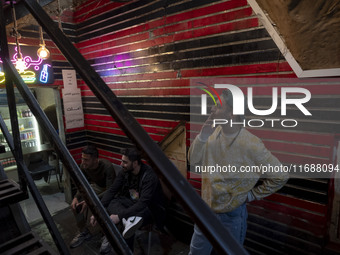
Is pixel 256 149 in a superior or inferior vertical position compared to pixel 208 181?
superior

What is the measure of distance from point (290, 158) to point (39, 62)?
605 centimetres

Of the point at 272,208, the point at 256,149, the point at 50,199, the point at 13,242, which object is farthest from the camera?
the point at 50,199

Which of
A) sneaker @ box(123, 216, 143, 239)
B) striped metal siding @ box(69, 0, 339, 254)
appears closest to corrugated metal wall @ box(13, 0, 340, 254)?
striped metal siding @ box(69, 0, 339, 254)

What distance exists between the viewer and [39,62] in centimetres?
576

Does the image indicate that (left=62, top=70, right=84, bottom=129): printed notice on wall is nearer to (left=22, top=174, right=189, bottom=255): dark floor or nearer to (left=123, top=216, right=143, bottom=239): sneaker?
(left=22, top=174, right=189, bottom=255): dark floor

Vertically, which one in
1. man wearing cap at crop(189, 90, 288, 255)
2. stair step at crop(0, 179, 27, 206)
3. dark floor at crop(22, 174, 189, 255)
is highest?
stair step at crop(0, 179, 27, 206)

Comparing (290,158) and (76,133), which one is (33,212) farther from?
(290,158)

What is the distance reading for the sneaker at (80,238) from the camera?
4488mm

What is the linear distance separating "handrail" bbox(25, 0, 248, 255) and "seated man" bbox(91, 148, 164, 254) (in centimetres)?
274

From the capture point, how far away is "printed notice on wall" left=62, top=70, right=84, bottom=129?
6344 millimetres


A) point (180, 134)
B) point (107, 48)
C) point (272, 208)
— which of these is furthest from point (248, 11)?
point (107, 48)

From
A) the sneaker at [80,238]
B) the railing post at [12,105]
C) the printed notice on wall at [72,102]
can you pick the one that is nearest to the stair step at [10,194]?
the railing post at [12,105]

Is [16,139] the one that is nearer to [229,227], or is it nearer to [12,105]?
[12,105]

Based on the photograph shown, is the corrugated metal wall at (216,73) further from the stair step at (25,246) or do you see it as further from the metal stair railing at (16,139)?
the stair step at (25,246)
